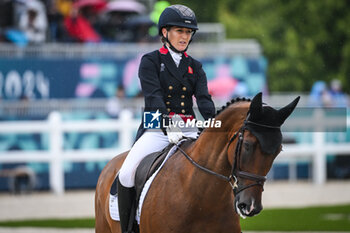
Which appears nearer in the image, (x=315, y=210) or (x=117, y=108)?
(x=315, y=210)

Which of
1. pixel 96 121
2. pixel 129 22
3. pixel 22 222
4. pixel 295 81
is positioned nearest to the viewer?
pixel 22 222

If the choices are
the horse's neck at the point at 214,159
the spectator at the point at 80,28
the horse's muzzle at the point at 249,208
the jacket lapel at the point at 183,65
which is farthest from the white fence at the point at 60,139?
the horse's muzzle at the point at 249,208

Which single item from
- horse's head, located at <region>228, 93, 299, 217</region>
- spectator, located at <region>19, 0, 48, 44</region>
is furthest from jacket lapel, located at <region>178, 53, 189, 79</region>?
spectator, located at <region>19, 0, 48, 44</region>


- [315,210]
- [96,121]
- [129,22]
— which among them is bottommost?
[315,210]

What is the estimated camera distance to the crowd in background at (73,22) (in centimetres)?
1662

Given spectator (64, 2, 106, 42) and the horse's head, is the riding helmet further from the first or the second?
spectator (64, 2, 106, 42)

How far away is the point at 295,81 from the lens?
3017 cm

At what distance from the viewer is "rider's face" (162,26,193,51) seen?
208 inches

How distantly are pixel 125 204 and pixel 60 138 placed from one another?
373 inches

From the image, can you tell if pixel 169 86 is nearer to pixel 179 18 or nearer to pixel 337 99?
pixel 179 18

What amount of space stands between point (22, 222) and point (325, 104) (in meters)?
8.10

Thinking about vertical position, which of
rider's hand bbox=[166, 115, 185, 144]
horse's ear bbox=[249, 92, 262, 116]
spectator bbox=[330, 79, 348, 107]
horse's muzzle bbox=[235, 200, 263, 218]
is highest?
horse's ear bbox=[249, 92, 262, 116]

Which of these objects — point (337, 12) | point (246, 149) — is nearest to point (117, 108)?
point (246, 149)

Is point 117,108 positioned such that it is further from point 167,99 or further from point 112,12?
point 167,99
